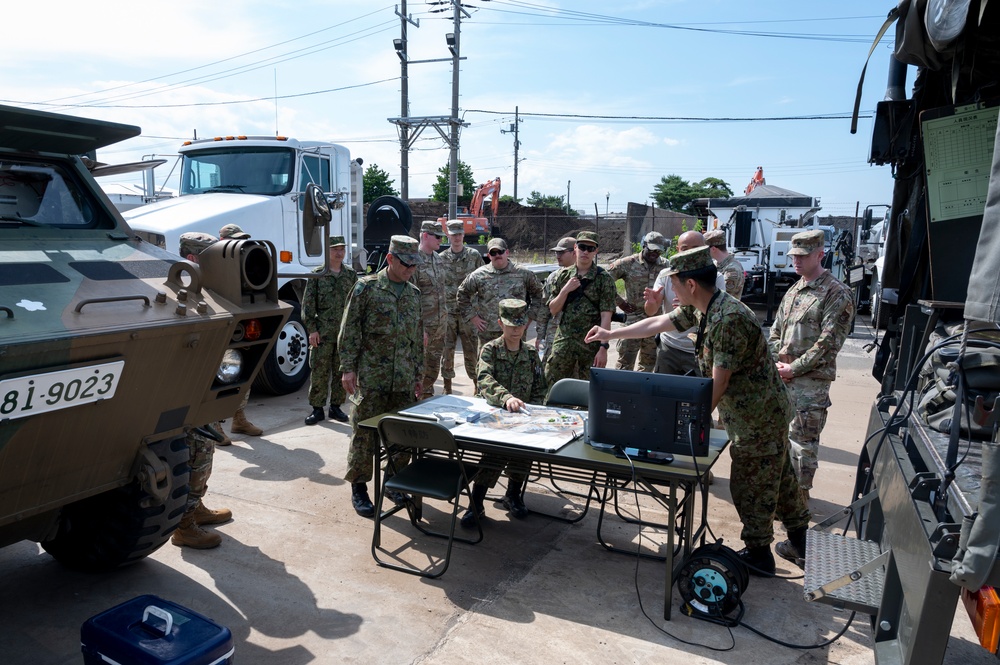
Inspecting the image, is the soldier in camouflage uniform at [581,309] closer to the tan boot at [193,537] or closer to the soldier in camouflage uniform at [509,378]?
the soldier in camouflage uniform at [509,378]

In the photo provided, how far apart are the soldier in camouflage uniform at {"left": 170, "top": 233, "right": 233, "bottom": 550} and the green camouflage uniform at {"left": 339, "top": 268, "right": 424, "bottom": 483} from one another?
866 mm

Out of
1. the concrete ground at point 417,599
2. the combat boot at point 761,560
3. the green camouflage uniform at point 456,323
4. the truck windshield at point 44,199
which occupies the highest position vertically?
the truck windshield at point 44,199

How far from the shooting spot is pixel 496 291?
648 centimetres

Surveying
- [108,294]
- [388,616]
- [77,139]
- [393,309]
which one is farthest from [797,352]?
[77,139]

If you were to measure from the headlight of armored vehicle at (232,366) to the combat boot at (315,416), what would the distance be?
A: 3.42 m

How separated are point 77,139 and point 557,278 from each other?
345 centimetres

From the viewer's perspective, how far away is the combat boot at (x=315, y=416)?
6.65 meters

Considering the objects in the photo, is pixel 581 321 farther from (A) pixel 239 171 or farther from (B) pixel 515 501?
(A) pixel 239 171

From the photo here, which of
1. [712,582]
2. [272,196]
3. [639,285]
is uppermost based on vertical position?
[272,196]

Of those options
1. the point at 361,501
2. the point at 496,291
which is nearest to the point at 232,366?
the point at 361,501

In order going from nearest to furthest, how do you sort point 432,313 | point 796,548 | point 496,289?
point 796,548 → point 496,289 → point 432,313

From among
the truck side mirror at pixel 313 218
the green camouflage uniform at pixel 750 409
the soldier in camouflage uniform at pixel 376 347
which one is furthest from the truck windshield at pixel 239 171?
the green camouflage uniform at pixel 750 409

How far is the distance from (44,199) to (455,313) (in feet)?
14.7

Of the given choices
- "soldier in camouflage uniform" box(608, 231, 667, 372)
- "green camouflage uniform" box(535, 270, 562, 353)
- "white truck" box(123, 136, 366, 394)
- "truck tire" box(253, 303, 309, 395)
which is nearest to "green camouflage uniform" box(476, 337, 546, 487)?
"green camouflage uniform" box(535, 270, 562, 353)
